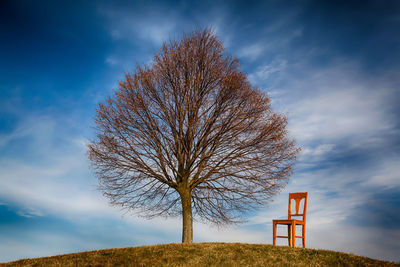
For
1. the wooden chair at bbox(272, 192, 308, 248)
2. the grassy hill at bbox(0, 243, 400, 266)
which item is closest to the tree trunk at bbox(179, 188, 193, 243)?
the grassy hill at bbox(0, 243, 400, 266)

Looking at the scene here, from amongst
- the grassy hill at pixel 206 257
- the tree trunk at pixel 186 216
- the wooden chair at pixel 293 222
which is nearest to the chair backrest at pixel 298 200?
the wooden chair at pixel 293 222

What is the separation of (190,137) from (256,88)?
3.36 m

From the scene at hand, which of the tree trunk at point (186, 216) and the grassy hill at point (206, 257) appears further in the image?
the tree trunk at point (186, 216)

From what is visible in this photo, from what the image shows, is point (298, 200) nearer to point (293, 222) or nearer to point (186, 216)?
point (293, 222)

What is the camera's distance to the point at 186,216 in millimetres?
10531

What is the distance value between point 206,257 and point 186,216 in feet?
8.89

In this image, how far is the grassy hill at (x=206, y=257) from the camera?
300 inches

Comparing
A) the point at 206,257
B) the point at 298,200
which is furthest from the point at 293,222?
the point at 206,257

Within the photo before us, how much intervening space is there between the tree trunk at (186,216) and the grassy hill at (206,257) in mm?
839

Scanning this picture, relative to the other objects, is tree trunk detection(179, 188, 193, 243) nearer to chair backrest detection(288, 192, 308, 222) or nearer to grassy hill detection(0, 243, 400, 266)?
grassy hill detection(0, 243, 400, 266)

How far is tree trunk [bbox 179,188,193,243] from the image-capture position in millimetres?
10258

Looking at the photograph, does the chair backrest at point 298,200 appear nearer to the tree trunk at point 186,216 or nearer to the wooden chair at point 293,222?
the wooden chair at point 293,222

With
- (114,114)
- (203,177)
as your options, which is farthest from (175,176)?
(114,114)

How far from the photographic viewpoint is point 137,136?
10695 millimetres
